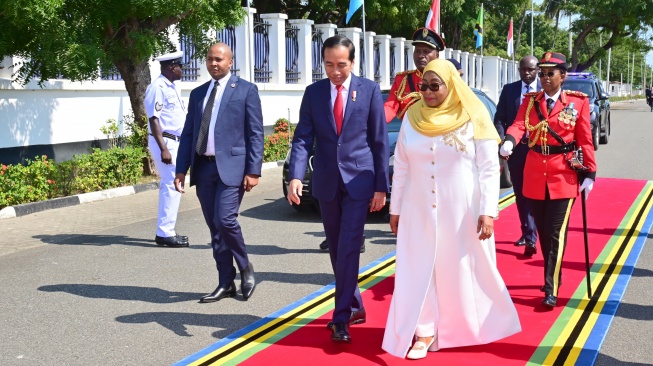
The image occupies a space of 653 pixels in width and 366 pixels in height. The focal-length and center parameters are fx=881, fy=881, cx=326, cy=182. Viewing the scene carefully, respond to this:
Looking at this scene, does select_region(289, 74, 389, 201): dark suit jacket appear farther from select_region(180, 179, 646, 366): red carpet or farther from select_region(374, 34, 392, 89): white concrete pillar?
select_region(374, 34, 392, 89): white concrete pillar

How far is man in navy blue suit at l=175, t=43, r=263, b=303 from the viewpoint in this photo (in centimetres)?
687

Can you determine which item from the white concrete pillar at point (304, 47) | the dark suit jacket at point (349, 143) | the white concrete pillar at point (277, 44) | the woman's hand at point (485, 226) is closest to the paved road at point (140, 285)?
the woman's hand at point (485, 226)

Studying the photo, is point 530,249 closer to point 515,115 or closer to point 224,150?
point 515,115

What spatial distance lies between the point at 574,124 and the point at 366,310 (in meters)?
2.14

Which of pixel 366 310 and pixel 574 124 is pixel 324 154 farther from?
pixel 574 124

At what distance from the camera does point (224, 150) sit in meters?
6.89

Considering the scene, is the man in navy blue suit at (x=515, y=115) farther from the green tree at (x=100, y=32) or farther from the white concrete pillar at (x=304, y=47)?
the white concrete pillar at (x=304, y=47)

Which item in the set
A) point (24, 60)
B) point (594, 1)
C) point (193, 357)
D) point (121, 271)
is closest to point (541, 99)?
point (193, 357)

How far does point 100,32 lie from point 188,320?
8.89 m

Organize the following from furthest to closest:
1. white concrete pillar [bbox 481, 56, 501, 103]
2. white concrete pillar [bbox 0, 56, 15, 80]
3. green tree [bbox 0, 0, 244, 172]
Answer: white concrete pillar [bbox 481, 56, 501, 103], white concrete pillar [bbox 0, 56, 15, 80], green tree [bbox 0, 0, 244, 172]

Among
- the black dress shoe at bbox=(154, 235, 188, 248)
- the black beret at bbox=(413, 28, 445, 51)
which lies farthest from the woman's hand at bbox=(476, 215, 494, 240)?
the black dress shoe at bbox=(154, 235, 188, 248)

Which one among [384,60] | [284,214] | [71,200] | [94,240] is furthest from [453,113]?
[384,60]

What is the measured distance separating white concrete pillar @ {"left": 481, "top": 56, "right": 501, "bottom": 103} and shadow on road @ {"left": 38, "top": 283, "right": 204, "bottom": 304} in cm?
4440

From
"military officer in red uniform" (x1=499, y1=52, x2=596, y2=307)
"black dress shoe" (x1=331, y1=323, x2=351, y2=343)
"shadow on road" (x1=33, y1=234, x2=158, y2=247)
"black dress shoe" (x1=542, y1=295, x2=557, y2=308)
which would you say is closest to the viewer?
"black dress shoe" (x1=331, y1=323, x2=351, y2=343)
